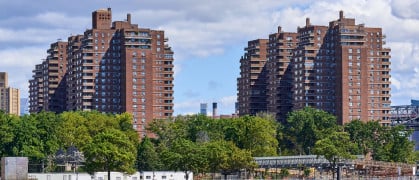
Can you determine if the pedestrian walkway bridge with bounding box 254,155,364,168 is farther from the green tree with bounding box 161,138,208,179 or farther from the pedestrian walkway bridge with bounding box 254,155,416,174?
the green tree with bounding box 161,138,208,179

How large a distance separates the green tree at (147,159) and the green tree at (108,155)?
42.3 meters

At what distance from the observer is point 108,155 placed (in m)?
144

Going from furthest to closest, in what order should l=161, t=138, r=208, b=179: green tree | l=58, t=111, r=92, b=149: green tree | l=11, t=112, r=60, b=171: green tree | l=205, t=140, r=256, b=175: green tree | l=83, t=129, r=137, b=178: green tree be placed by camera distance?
l=58, t=111, r=92, b=149: green tree, l=11, t=112, r=60, b=171: green tree, l=205, t=140, r=256, b=175: green tree, l=161, t=138, r=208, b=179: green tree, l=83, t=129, r=137, b=178: green tree

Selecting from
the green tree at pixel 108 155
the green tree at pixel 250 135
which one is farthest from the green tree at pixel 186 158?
the green tree at pixel 250 135

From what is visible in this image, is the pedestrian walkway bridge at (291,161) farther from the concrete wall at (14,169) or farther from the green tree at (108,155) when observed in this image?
the concrete wall at (14,169)

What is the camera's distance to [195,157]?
527 ft

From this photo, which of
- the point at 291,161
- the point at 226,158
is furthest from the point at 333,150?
the point at 291,161

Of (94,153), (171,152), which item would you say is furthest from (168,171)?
(94,153)

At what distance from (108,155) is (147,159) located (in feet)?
159

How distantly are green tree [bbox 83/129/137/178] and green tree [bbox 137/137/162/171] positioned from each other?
4234 centimetres

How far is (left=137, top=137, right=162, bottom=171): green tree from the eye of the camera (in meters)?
190

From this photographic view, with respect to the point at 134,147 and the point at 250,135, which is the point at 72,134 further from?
the point at 134,147

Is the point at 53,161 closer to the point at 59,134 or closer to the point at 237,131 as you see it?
the point at 59,134

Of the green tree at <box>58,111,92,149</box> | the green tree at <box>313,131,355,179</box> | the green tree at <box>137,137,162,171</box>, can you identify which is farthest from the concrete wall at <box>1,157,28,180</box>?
the green tree at <box>137,137,162,171</box>
